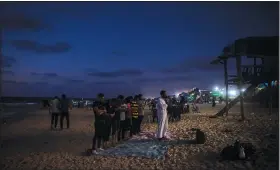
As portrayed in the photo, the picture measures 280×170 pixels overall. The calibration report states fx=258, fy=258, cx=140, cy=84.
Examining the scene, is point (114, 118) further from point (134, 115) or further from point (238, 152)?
point (238, 152)

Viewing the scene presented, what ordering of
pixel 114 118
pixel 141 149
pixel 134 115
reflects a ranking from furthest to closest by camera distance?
1. pixel 134 115
2. pixel 114 118
3. pixel 141 149

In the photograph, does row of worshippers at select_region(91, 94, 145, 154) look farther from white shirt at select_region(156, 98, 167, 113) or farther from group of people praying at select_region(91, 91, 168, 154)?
white shirt at select_region(156, 98, 167, 113)

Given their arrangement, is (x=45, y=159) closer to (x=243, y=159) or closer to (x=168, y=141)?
(x=168, y=141)

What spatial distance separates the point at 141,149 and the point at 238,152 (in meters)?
2.82

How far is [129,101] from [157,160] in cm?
414

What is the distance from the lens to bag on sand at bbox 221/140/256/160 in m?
6.45

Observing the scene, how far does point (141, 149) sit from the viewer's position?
311 inches

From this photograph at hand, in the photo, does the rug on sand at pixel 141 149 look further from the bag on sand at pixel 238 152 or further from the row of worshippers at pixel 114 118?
the bag on sand at pixel 238 152

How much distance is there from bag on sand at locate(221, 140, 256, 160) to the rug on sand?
66.5 inches

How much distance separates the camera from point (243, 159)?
645 cm

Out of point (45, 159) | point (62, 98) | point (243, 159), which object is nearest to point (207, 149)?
point (243, 159)

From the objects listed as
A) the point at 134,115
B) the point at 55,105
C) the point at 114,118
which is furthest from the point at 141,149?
the point at 55,105

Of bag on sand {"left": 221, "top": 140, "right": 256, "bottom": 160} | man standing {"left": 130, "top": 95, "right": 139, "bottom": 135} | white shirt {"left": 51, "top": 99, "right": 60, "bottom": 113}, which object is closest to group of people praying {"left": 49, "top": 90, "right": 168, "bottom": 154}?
man standing {"left": 130, "top": 95, "right": 139, "bottom": 135}

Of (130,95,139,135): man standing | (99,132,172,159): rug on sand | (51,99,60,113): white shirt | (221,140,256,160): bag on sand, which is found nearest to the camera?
(221,140,256,160): bag on sand
